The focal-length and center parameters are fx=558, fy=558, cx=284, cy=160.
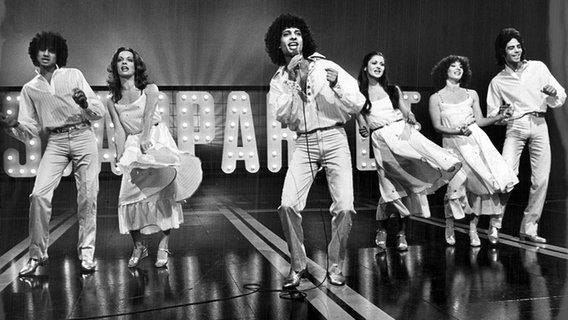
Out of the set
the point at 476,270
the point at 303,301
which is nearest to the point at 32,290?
the point at 303,301

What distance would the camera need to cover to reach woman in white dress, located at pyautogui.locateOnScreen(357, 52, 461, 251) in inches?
234

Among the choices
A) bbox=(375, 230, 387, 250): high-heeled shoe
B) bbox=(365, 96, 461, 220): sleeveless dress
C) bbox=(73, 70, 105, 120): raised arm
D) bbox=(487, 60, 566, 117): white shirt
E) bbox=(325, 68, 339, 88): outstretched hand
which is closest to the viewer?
bbox=(325, 68, 339, 88): outstretched hand

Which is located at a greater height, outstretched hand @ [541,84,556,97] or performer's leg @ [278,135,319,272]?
outstretched hand @ [541,84,556,97]

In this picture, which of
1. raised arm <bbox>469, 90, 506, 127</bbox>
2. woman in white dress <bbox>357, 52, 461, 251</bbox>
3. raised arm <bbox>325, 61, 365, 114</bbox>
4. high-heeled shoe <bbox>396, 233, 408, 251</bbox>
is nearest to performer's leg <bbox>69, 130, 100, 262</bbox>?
raised arm <bbox>325, 61, 365, 114</bbox>

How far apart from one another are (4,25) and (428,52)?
674cm

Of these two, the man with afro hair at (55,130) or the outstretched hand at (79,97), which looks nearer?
the outstretched hand at (79,97)

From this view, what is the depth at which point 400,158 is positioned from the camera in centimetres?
599

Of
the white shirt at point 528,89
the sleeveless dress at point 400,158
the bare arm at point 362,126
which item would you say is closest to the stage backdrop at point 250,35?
the white shirt at point 528,89

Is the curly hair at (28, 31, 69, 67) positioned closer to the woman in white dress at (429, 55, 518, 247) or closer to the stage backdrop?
the stage backdrop

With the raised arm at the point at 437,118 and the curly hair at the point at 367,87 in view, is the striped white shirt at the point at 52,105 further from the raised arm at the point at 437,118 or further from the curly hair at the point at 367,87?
the raised arm at the point at 437,118

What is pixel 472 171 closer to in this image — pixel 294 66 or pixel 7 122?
pixel 294 66

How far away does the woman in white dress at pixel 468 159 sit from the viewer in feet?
20.5

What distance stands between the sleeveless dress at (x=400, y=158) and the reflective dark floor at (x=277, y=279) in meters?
0.63

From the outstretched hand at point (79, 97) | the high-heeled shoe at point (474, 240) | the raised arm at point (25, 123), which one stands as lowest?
the high-heeled shoe at point (474, 240)
